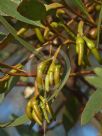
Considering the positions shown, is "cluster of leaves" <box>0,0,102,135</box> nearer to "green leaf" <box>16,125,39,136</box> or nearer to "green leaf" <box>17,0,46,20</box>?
"green leaf" <box>17,0,46,20</box>

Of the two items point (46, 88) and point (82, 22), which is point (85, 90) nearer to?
point (82, 22)

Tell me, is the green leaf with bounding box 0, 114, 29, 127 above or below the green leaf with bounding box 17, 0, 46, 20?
below

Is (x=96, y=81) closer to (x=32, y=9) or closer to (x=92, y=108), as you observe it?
(x=92, y=108)

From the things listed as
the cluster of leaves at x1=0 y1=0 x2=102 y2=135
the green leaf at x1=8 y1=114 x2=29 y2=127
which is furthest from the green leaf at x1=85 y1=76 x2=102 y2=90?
the green leaf at x1=8 y1=114 x2=29 y2=127

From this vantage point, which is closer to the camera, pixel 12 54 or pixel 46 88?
pixel 46 88

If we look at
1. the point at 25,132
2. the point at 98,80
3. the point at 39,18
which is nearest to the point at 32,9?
the point at 39,18

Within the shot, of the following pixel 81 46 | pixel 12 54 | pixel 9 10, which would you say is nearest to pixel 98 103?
pixel 81 46
